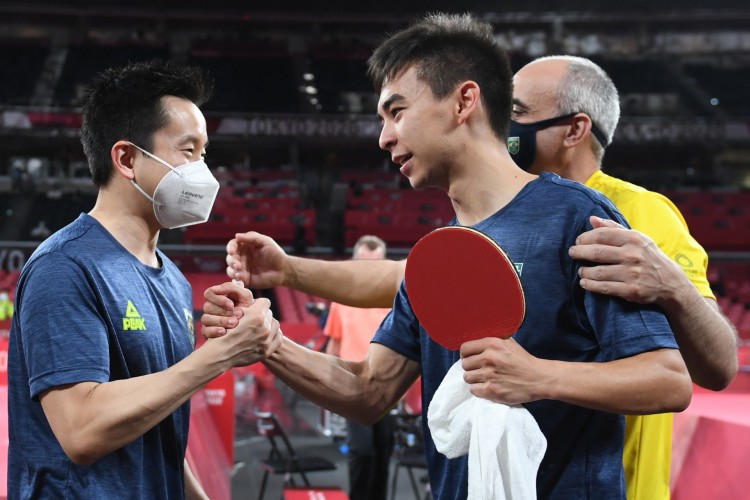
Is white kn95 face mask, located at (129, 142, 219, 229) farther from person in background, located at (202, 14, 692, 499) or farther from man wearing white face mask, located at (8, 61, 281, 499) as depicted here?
person in background, located at (202, 14, 692, 499)

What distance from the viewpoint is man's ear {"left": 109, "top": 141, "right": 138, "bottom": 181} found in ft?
6.46

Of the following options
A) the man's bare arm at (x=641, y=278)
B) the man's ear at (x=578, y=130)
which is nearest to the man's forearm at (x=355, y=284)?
Result: the man's ear at (x=578, y=130)

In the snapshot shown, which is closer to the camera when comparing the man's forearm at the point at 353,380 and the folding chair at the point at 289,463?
the man's forearm at the point at 353,380

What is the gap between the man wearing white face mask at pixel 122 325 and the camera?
162 cm

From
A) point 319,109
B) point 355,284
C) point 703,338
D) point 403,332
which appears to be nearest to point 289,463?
point 355,284

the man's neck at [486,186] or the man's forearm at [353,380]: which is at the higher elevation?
the man's neck at [486,186]

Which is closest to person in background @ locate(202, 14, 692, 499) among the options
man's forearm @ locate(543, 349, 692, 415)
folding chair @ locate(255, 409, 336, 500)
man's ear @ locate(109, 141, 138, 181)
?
man's forearm @ locate(543, 349, 692, 415)

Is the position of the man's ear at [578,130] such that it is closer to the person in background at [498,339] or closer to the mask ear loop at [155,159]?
the person in background at [498,339]

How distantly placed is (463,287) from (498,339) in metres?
0.11

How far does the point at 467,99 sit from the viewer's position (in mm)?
1692

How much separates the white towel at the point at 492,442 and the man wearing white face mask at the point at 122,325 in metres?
0.57

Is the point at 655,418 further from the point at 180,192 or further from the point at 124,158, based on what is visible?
the point at 124,158

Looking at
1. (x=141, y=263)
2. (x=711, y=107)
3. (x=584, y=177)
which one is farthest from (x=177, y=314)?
(x=711, y=107)

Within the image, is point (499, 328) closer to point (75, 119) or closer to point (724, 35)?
point (75, 119)
